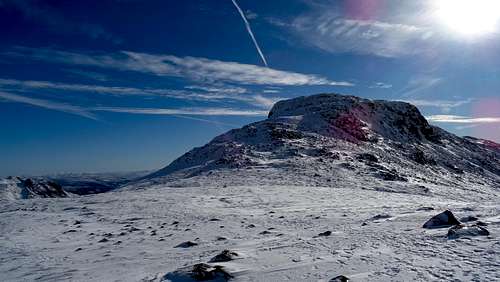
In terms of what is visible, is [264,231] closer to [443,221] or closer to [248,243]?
[248,243]

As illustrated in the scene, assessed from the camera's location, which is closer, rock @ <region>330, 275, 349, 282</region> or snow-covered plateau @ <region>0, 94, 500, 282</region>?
rock @ <region>330, 275, 349, 282</region>

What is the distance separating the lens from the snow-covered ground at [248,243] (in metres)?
10.0

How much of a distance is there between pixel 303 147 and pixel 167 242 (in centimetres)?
4865

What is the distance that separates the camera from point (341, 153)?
2378 inches

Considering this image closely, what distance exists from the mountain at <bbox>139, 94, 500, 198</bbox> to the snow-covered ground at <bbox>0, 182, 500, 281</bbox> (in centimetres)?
1717

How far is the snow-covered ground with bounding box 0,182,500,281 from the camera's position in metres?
10.0

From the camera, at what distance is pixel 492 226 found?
43.5ft

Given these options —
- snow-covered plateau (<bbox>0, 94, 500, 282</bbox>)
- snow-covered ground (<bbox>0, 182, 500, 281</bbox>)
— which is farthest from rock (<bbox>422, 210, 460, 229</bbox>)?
snow-covered ground (<bbox>0, 182, 500, 281</bbox>)

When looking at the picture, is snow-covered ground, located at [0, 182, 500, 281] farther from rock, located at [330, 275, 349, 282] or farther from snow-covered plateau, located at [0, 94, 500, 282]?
rock, located at [330, 275, 349, 282]

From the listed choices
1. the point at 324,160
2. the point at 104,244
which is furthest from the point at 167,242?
the point at 324,160

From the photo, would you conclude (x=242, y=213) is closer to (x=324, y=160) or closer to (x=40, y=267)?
(x=40, y=267)

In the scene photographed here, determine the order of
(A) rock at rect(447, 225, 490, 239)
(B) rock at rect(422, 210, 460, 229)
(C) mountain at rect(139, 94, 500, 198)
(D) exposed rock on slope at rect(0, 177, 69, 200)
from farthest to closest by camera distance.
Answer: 1. (D) exposed rock on slope at rect(0, 177, 69, 200)
2. (C) mountain at rect(139, 94, 500, 198)
3. (B) rock at rect(422, 210, 460, 229)
4. (A) rock at rect(447, 225, 490, 239)

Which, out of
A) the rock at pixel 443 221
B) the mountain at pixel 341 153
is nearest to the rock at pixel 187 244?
the rock at pixel 443 221

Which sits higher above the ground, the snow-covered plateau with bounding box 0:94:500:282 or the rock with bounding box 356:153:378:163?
the rock with bounding box 356:153:378:163
